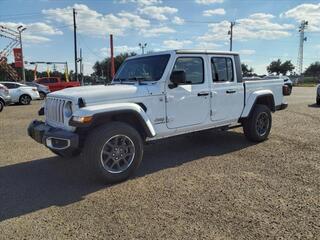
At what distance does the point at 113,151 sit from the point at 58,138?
32.5 inches

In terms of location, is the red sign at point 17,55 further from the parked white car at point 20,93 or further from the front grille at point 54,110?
the front grille at point 54,110

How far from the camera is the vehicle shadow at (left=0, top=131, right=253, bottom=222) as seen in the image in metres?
4.74

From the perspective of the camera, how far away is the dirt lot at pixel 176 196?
3828 mm

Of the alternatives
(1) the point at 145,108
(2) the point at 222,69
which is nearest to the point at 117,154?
(1) the point at 145,108

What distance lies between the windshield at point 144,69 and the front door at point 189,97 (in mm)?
262

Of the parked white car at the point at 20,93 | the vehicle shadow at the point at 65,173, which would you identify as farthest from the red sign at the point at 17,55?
the vehicle shadow at the point at 65,173

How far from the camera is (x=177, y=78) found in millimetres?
6012

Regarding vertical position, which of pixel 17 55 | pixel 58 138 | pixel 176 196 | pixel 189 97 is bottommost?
pixel 176 196

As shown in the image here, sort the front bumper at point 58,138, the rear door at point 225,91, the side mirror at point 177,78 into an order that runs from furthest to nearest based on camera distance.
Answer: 1. the rear door at point 225,91
2. the side mirror at point 177,78
3. the front bumper at point 58,138

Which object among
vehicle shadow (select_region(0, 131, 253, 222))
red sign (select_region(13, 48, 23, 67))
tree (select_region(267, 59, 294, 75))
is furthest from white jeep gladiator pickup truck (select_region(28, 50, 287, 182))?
tree (select_region(267, 59, 294, 75))

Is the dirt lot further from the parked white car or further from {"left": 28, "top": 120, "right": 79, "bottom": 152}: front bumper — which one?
the parked white car

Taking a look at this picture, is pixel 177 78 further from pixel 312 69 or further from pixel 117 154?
pixel 312 69

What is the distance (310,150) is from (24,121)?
9660mm

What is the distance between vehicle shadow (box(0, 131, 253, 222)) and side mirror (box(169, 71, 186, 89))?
143 cm
